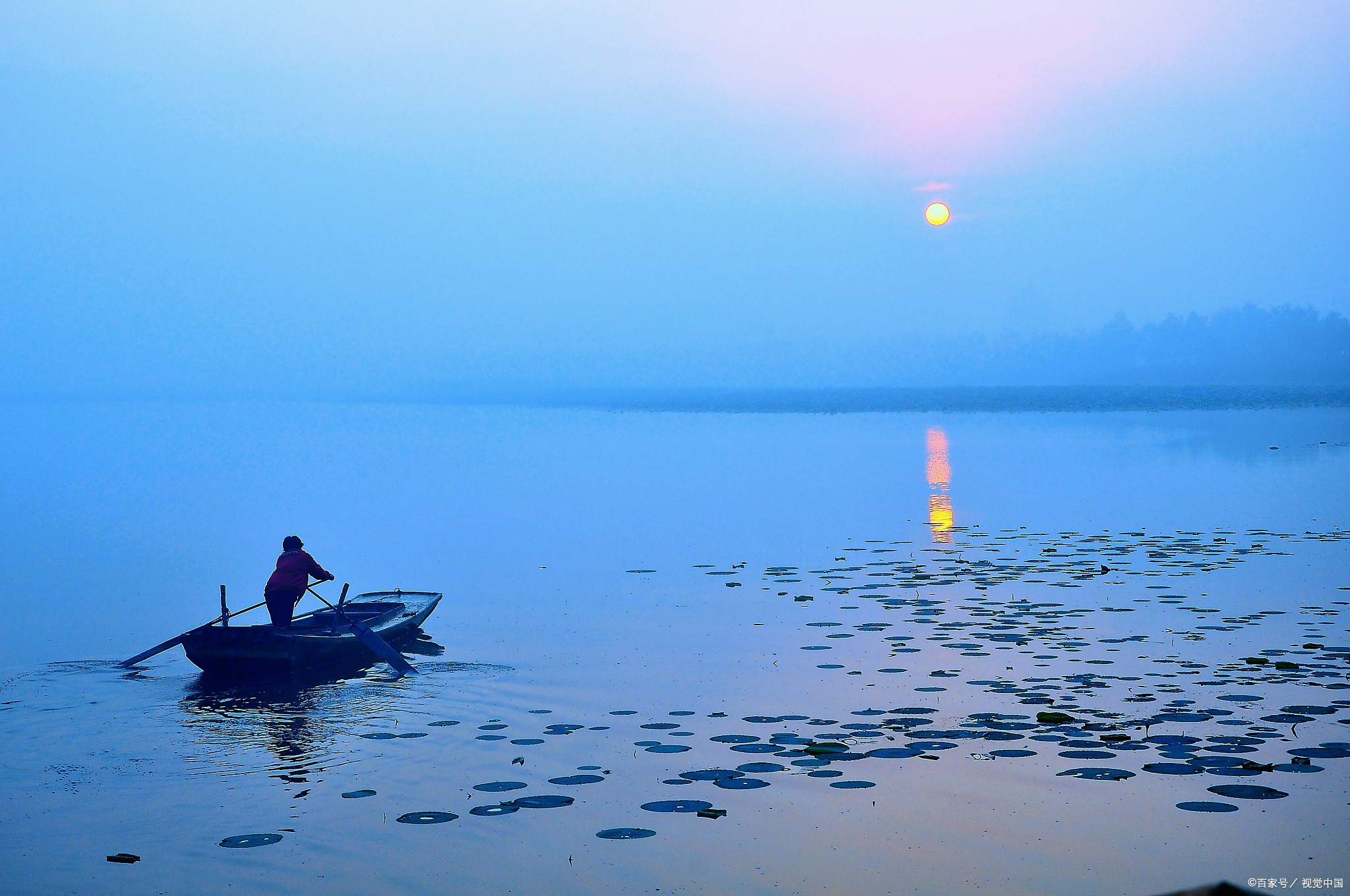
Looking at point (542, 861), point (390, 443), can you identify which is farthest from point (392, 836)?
point (390, 443)

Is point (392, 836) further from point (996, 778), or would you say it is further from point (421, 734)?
point (996, 778)

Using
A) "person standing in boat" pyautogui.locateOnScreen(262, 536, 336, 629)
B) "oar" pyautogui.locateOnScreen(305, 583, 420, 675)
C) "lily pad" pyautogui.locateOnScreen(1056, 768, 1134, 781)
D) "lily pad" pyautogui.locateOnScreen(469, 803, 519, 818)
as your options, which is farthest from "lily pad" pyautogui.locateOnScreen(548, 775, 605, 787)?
"person standing in boat" pyautogui.locateOnScreen(262, 536, 336, 629)

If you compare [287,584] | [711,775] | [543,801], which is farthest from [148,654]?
[711,775]

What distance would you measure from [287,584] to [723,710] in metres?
6.61

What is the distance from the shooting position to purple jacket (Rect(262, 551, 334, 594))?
15.5 meters

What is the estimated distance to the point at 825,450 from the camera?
54812 mm

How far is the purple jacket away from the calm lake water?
149 centimetres

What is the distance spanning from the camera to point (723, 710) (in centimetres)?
1160

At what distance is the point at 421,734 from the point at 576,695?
6.26ft

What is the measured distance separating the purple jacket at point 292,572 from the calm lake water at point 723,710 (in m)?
1.49

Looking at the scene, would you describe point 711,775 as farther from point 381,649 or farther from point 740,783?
point 381,649

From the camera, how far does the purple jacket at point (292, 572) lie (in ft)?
50.8

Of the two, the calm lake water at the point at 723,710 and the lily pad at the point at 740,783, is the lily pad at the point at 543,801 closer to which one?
the calm lake water at the point at 723,710

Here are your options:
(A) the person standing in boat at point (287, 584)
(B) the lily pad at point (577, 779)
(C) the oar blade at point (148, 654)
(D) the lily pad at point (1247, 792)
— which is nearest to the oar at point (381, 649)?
(A) the person standing in boat at point (287, 584)
